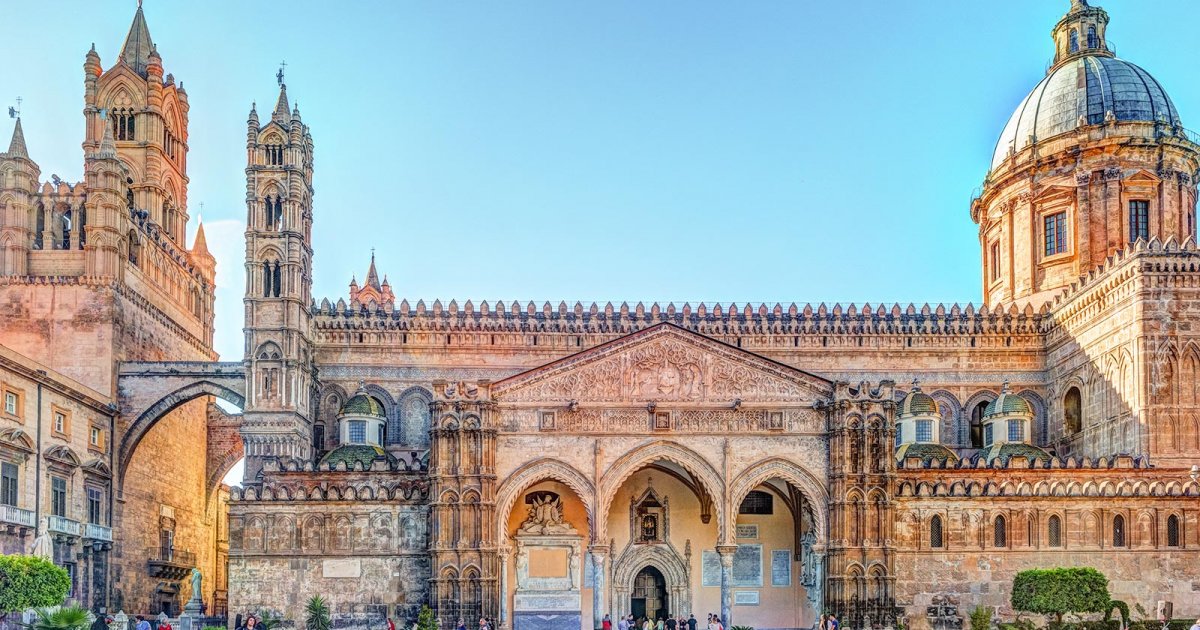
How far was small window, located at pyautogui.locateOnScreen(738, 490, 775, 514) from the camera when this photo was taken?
153 feet

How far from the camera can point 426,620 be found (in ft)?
125

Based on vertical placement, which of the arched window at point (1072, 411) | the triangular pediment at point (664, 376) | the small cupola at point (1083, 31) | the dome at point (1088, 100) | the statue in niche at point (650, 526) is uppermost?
the small cupola at point (1083, 31)

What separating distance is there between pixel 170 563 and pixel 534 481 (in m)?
22.8

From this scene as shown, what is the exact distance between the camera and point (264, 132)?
49219 mm

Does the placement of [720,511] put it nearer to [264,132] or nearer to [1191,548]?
[1191,548]

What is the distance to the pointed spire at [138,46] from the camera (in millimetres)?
62906

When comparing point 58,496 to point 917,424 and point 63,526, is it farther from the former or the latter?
point 917,424

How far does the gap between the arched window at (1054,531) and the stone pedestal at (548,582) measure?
53.2 feet

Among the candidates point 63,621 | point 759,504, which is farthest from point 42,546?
point 759,504

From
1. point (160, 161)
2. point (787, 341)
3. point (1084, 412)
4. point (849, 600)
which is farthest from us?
point (160, 161)

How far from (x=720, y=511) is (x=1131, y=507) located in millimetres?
14100

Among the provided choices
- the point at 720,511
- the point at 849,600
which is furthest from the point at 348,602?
the point at 849,600

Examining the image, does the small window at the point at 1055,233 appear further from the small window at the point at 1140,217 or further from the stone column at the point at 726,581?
the stone column at the point at 726,581

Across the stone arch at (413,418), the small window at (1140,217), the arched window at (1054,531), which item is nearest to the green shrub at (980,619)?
the arched window at (1054,531)
